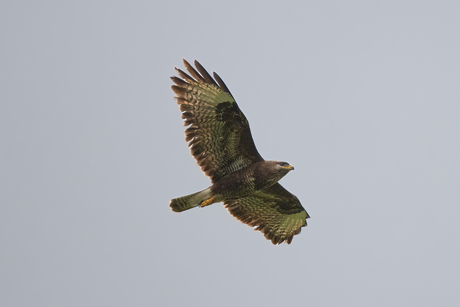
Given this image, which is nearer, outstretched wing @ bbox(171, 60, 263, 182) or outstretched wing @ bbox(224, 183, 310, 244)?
outstretched wing @ bbox(171, 60, 263, 182)

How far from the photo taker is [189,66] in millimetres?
12125

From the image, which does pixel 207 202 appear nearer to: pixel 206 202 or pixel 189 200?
pixel 206 202

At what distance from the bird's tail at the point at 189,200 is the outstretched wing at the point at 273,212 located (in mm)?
1601

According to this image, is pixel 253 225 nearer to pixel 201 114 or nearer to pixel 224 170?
pixel 224 170

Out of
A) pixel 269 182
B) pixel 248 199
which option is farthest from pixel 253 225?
pixel 269 182

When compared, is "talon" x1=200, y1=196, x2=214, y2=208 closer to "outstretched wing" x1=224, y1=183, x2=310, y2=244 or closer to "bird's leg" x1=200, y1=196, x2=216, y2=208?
"bird's leg" x1=200, y1=196, x2=216, y2=208

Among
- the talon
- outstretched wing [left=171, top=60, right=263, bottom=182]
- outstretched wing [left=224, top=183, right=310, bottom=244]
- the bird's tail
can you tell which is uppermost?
outstretched wing [left=171, top=60, right=263, bottom=182]

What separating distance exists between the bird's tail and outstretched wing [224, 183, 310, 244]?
1601mm

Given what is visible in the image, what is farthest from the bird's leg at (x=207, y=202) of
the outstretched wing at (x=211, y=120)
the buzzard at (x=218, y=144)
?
the outstretched wing at (x=211, y=120)

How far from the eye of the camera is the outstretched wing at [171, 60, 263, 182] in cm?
1213

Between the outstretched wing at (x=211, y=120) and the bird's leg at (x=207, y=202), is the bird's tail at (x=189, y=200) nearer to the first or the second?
the bird's leg at (x=207, y=202)

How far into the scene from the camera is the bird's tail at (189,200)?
1227 centimetres

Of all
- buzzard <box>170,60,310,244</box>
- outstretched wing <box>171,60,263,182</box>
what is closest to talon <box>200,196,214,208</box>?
buzzard <box>170,60,310,244</box>

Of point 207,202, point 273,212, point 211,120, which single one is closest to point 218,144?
point 211,120
